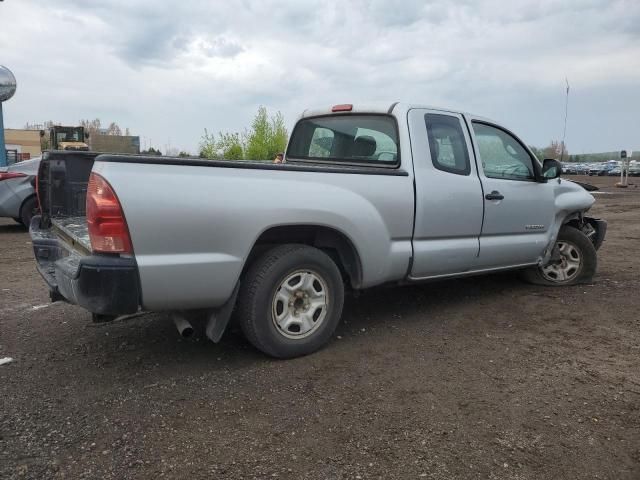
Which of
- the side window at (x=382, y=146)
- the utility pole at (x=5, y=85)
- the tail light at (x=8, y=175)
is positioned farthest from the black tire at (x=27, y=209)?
the side window at (x=382, y=146)

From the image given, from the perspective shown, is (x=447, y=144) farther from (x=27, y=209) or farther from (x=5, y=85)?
(x=5, y=85)

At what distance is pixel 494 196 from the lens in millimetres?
4961

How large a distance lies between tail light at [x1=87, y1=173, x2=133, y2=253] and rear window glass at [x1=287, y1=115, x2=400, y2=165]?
233 cm

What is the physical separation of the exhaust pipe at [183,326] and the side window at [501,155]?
3.04m

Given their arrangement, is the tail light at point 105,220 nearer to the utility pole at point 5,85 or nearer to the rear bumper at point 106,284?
the rear bumper at point 106,284

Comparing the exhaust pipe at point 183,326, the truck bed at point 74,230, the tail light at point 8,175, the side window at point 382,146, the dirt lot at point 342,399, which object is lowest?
the dirt lot at point 342,399

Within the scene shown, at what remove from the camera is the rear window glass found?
4.68 metres

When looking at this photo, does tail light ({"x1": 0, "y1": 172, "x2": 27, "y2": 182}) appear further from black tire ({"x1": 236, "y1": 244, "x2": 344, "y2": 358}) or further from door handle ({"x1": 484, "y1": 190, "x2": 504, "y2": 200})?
door handle ({"x1": 484, "y1": 190, "x2": 504, "y2": 200})

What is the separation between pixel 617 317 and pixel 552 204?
1315mm

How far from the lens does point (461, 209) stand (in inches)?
184

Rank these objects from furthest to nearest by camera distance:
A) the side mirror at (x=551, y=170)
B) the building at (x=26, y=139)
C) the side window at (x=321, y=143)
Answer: the building at (x=26, y=139) < the side mirror at (x=551, y=170) < the side window at (x=321, y=143)

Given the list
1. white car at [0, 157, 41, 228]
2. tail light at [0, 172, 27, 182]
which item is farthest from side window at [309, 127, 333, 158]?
tail light at [0, 172, 27, 182]

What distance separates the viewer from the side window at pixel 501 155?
5.11 metres

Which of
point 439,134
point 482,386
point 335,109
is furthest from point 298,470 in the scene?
point 335,109
